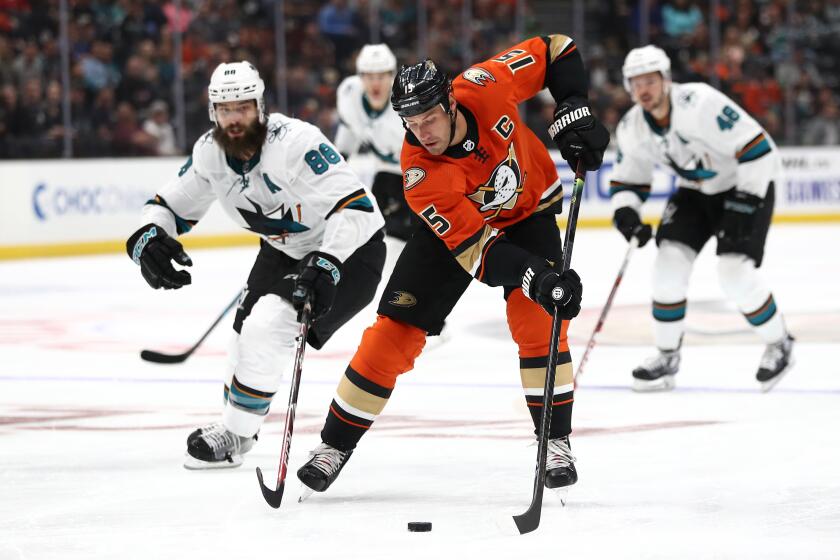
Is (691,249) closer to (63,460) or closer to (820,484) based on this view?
(820,484)

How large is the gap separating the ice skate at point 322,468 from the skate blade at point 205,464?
37 cm

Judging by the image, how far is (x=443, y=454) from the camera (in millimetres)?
3527

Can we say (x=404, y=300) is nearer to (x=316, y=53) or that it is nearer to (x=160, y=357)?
(x=160, y=357)

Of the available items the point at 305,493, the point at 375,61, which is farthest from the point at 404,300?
the point at 375,61

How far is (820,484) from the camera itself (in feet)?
10.1

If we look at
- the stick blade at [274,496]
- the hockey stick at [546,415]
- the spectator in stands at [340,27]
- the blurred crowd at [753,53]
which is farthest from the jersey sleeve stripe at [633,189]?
the blurred crowd at [753,53]

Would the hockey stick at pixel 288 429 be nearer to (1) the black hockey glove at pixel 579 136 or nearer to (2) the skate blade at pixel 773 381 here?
(1) the black hockey glove at pixel 579 136

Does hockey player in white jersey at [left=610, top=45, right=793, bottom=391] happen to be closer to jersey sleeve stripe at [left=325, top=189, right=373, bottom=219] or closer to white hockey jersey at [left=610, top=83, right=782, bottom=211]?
white hockey jersey at [left=610, top=83, right=782, bottom=211]

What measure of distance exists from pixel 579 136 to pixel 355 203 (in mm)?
605

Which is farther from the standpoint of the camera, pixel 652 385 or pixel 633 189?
pixel 633 189

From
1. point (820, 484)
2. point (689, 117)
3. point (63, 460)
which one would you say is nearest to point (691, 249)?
point (689, 117)

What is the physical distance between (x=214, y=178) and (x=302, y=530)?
3.50 ft

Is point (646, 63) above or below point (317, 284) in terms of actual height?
above

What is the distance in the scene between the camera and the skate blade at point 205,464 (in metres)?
3.38
